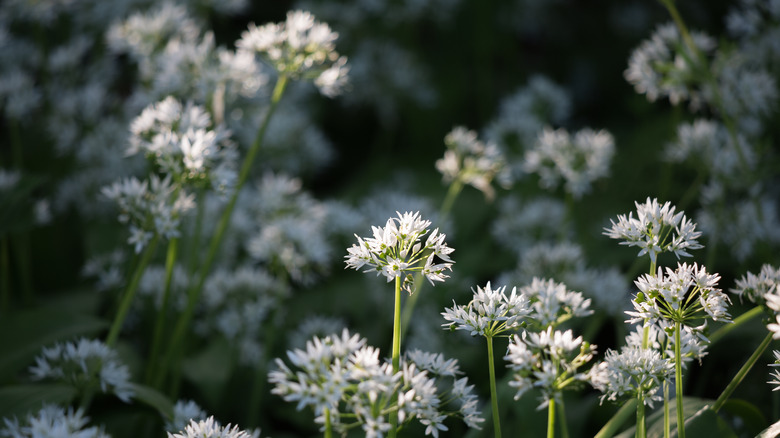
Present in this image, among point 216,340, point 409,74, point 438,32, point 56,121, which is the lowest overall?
point 216,340

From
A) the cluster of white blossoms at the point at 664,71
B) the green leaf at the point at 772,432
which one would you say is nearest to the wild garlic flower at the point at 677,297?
the green leaf at the point at 772,432

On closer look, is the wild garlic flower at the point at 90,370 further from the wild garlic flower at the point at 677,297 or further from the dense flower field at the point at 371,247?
the wild garlic flower at the point at 677,297

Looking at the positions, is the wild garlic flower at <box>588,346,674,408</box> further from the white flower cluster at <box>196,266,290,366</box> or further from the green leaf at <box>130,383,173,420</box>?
the white flower cluster at <box>196,266,290,366</box>

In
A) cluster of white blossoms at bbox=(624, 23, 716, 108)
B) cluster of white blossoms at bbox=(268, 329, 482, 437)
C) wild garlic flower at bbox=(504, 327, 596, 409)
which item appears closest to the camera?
cluster of white blossoms at bbox=(268, 329, 482, 437)

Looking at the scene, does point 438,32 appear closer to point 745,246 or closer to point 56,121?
point 56,121

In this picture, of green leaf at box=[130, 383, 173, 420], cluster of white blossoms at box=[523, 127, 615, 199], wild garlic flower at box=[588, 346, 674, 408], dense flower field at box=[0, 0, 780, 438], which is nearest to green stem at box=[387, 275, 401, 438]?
dense flower field at box=[0, 0, 780, 438]

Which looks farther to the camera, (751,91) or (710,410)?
(751,91)

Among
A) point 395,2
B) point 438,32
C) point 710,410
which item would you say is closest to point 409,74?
point 395,2
